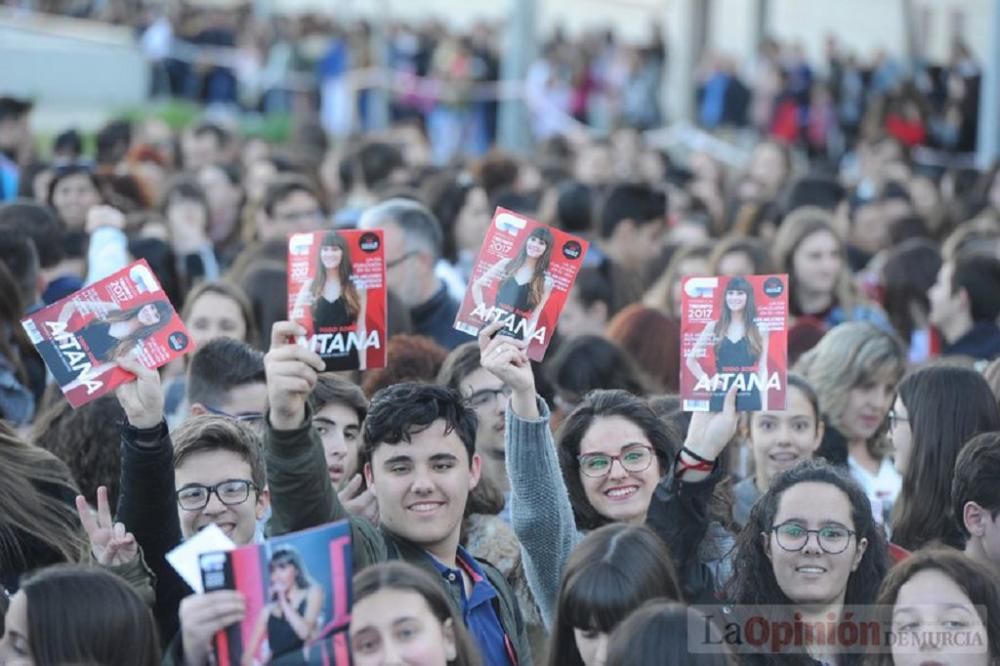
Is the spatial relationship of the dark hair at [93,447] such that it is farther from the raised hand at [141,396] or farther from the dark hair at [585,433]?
the dark hair at [585,433]

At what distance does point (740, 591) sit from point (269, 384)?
1430mm

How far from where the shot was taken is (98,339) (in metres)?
4.96

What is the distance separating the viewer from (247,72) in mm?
28703

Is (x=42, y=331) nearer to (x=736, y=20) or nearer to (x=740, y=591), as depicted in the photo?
(x=740, y=591)

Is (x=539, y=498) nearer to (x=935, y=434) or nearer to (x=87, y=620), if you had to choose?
(x=87, y=620)

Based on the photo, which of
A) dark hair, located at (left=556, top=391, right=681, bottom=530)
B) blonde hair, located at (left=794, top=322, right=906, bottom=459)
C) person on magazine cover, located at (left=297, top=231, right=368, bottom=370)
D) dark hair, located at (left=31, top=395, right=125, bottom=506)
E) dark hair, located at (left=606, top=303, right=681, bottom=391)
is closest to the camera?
person on magazine cover, located at (left=297, top=231, right=368, bottom=370)

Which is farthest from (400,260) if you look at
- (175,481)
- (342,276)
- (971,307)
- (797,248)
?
(175,481)

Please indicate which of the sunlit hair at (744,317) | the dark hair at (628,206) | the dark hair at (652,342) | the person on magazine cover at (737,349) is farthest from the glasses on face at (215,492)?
the dark hair at (628,206)

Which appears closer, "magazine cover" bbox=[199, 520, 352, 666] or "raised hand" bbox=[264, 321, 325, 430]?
"magazine cover" bbox=[199, 520, 352, 666]

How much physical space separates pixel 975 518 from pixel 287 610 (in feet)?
7.14

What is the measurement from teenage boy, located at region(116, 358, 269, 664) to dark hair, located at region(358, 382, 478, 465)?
1.30 feet

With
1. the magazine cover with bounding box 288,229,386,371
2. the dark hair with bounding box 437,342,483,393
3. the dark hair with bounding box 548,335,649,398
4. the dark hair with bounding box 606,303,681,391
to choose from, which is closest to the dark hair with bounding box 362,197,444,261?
the dark hair with bounding box 606,303,681,391

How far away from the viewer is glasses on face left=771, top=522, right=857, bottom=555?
4875 millimetres

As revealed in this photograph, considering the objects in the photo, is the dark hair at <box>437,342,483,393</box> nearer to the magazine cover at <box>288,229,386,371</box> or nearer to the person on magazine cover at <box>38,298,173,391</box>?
the magazine cover at <box>288,229,386,371</box>
